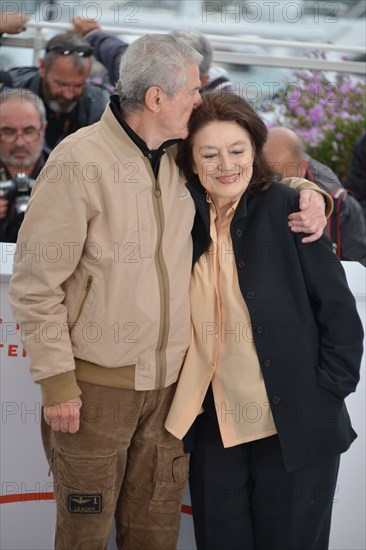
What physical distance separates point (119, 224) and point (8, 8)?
12.2 feet

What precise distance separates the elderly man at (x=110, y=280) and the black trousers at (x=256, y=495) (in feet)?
0.63

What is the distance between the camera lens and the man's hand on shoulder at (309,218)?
6.50 feet

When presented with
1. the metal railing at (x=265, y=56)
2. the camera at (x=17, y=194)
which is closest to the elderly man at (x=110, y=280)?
the camera at (x=17, y=194)

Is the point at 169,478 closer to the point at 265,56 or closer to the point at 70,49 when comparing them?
the point at 70,49

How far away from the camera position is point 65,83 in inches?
151

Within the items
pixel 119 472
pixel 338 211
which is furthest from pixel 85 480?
pixel 338 211

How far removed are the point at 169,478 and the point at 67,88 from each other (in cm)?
227

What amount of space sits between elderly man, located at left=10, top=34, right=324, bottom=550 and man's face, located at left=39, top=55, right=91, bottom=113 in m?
1.90

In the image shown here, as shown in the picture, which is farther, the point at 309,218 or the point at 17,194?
the point at 17,194

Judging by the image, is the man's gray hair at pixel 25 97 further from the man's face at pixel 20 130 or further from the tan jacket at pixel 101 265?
the tan jacket at pixel 101 265

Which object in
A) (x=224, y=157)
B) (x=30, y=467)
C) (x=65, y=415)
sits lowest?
(x=30, y=467)

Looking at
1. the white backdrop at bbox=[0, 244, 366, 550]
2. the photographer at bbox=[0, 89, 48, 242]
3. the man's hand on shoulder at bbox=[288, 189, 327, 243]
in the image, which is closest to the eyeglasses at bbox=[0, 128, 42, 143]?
the photographer at bbox=[0, 89, 48, 242]

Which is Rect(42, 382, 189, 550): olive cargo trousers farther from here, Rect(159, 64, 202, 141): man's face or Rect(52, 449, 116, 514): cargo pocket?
Rect(159, 64, 202, 141): man's face

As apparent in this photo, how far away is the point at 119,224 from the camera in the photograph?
1910 mm
